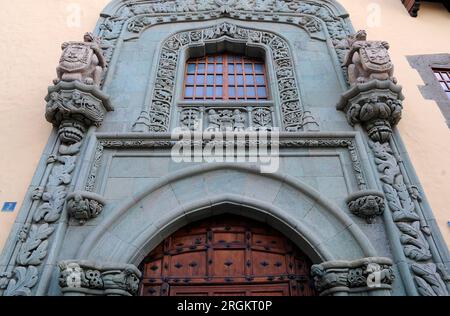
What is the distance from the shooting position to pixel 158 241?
4.99 metres

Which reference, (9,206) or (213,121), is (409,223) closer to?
(213,121)

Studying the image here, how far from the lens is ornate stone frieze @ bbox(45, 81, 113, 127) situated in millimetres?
5595

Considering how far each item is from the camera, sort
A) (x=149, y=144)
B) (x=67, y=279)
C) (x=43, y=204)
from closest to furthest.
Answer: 1. (x=67, y=279)
2. (x=43, y=204)
3. (x=149, y=144)

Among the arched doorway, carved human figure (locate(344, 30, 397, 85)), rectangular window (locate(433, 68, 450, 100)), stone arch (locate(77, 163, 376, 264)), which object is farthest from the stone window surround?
the arched doorway

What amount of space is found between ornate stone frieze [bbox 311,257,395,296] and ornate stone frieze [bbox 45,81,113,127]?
166 inches

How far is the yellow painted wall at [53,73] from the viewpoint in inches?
218

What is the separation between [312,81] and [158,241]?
13.6 feet

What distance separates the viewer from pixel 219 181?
539cm

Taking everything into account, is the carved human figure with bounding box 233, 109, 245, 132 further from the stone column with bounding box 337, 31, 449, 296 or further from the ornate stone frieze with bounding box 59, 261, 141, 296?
the ornate stone frieze with bounding box 59, 261, 141, 296

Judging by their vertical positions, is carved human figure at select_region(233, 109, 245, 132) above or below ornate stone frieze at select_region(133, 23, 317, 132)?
below

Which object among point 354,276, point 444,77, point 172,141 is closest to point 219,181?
point 172,141
